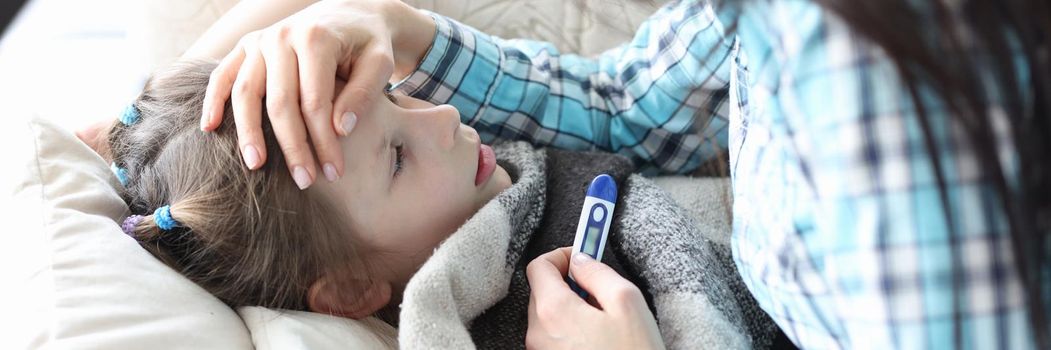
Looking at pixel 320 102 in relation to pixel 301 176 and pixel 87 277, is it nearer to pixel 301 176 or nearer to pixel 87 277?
pixel 301 176

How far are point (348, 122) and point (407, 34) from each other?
253 millimetres

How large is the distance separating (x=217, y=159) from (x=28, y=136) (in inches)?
8.0

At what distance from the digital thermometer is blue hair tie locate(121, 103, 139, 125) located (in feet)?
1.60

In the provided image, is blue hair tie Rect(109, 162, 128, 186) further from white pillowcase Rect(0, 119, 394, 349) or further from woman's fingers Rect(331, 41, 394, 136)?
woman's fingers Rect(331, 41, 394, 136)

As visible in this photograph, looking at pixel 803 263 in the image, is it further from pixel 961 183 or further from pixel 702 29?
pixel 702 29

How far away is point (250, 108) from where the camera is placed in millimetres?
742

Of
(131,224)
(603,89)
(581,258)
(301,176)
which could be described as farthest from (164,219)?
(603,89)

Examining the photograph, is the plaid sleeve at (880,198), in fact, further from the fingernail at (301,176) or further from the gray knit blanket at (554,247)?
the fingernail at (301,176)

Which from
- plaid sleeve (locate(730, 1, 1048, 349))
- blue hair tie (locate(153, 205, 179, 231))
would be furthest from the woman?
blue hair tie (locate(153, 205, 179, 231))

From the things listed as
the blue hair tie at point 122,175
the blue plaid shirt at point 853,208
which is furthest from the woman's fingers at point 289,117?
the blue plaid shirt at point 853,208

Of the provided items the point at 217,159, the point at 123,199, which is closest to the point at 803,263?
the point at 217,159

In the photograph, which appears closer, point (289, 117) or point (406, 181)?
point (289, 117)

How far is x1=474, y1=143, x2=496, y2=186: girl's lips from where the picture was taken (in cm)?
91

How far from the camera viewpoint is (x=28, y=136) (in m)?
0.81
